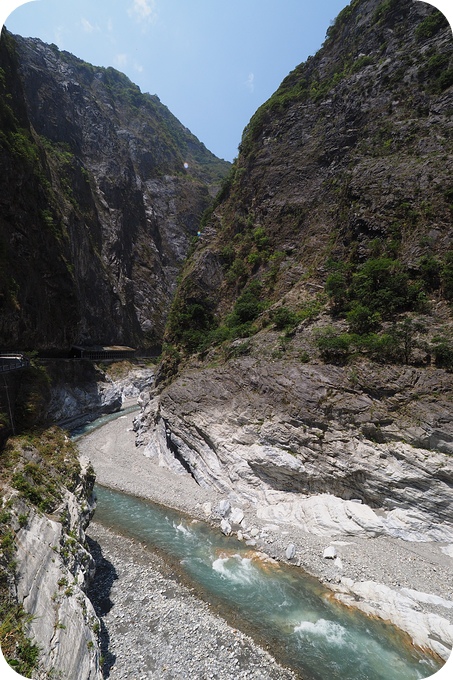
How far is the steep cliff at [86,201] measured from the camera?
2709 cm

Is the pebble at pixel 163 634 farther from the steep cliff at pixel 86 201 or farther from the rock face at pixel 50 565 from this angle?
the steep cliff at pixel 86 201

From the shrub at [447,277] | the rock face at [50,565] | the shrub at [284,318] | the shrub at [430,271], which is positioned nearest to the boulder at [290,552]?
the rock face at [50,565]

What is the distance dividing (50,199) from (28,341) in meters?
16.8

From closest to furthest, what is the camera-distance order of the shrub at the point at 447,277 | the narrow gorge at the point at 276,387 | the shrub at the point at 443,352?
the narrow gorge at the point at 276,387 → the shrub at the point at 443,352 → the shrub at the point at 447,277

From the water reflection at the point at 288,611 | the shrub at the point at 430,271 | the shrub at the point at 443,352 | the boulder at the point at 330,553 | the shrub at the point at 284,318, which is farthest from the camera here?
the shrub at the point at 284,318

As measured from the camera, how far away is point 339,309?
814 inches

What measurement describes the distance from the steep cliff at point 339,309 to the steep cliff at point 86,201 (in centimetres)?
1348

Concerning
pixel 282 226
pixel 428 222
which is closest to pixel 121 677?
pixel 428 222

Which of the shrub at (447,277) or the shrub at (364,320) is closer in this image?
the shrub at (447,277)

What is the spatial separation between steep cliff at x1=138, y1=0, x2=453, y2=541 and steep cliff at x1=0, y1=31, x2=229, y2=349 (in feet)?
44.2

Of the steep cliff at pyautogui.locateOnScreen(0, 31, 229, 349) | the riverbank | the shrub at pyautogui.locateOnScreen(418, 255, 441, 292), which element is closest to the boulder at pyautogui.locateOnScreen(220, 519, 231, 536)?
the riverbank

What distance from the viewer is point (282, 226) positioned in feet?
97.8

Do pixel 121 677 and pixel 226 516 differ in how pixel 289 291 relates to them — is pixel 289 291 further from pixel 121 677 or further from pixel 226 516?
pixel 121 677

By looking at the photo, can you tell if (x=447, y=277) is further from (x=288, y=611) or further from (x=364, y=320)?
(x=288, y=611)
